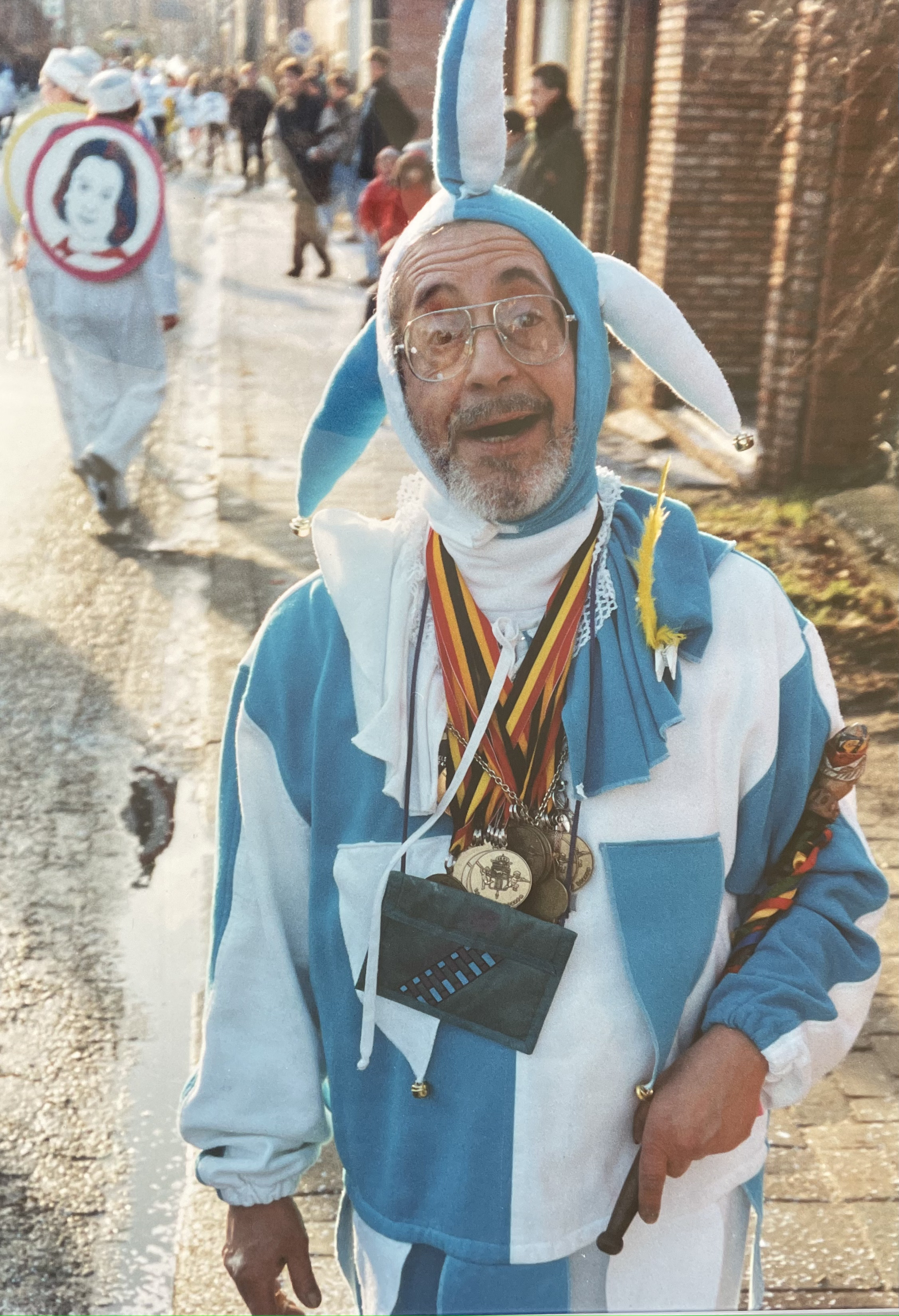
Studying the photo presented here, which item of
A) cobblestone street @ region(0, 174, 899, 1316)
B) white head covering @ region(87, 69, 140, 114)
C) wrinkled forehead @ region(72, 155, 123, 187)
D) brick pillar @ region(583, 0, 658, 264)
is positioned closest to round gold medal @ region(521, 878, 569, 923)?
cobblestone street @ region(0, 174, 899, 1316)

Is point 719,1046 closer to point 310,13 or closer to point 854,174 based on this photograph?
point 854,174

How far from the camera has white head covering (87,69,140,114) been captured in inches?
260

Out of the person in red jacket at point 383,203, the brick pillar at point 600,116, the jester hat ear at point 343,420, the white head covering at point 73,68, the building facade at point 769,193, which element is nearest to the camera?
the jester hat ear at point 343,420

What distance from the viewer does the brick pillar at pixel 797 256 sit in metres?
6.46

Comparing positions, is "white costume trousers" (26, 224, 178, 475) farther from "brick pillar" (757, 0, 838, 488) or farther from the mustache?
the mustache

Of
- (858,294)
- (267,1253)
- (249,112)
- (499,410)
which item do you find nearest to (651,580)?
(499,410)

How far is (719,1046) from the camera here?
5.58 ft

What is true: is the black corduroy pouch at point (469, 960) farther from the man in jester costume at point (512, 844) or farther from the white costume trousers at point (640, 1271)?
the white costume trousers at point (640, 1271)

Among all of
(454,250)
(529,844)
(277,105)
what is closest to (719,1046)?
(529,844)

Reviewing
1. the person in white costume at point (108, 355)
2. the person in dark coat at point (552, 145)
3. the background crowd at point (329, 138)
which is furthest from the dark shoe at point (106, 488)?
the person in dark coat at point (552, 145)

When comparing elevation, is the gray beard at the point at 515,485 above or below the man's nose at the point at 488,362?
below

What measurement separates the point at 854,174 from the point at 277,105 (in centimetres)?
1045

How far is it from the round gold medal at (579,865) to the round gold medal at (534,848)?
0.04 feet

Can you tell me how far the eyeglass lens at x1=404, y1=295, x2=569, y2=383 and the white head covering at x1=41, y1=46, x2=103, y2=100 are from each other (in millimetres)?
5827
